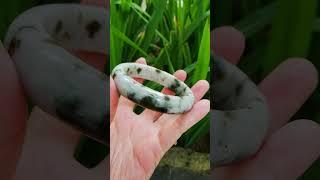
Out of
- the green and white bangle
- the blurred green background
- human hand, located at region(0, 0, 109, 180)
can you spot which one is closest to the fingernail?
human hand, located at region(0, 0, 109, 180)

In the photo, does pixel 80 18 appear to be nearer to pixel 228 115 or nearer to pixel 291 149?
pixel 228 115

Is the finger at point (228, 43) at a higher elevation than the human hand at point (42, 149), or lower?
higher

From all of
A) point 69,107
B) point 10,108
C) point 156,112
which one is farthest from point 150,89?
point 10,108

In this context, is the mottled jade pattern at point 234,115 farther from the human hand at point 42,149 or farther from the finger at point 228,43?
the human hand at point 42,149

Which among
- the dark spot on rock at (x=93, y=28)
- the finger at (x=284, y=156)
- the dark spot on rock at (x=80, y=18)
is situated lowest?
the finger at (x=284, y=156)

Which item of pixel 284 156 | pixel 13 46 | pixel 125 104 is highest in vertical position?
pixel 13 46

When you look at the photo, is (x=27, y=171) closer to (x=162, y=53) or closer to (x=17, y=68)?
(x=17, y=68)

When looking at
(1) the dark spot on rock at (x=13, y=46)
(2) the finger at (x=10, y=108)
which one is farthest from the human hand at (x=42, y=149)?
(1) the dark spot on rock at (x=13, y=46)

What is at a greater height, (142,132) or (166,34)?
(166,34)
